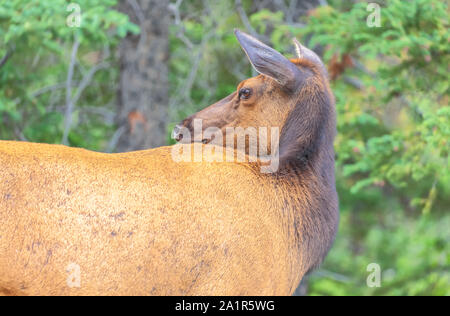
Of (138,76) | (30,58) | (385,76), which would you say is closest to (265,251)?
(385,76)

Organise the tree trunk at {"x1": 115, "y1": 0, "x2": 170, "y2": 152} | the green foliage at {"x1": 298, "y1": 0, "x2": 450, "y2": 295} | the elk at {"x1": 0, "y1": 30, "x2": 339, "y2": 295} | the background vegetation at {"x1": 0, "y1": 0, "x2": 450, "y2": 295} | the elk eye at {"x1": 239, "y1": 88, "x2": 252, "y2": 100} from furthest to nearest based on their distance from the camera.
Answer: the tree trunk at {"x1": 115, "y1": 0, "x2": 170, "y2": 152} < the background vegetation at {"x1": 0, "y1": 0, "x2": 450, "y2": 295} < the green foliage at {"x1": 298, "y1": 0, "x2": 450, "y2": 295} < the elk eye at {"x1": 239, "y1": 88, "x2": 252, "y2": 100} < the elk at {"x1": 0, "y1": 30, "x2": 339, "y2": 295}

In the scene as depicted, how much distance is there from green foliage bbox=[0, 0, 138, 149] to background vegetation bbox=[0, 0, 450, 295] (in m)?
0.02

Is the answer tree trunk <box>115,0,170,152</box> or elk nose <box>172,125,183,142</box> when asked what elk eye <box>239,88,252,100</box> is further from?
tree trunk <box>115,0,170,152</box>

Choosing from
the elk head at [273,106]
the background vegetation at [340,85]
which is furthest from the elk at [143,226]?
the background vegetation at [340,85]

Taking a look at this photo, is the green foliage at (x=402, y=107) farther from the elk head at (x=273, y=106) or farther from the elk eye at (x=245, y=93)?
the elk eye at (x=245, y=93)

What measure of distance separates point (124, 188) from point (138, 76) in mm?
5101

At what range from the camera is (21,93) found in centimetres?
823

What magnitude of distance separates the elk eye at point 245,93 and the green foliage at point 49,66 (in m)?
2.35

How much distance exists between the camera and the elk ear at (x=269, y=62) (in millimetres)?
4477

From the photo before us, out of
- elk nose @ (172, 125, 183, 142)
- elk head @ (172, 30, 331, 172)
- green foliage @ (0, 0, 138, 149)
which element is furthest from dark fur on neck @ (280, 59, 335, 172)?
green foliage @ (0, 0, 138, 149)

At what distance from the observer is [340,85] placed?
316 inches

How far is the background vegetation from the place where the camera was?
668 cm

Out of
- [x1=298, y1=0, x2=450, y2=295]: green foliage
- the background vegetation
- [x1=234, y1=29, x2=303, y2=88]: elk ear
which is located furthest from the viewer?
the background vegetation

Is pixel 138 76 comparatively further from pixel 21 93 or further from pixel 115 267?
pixel 115 267
